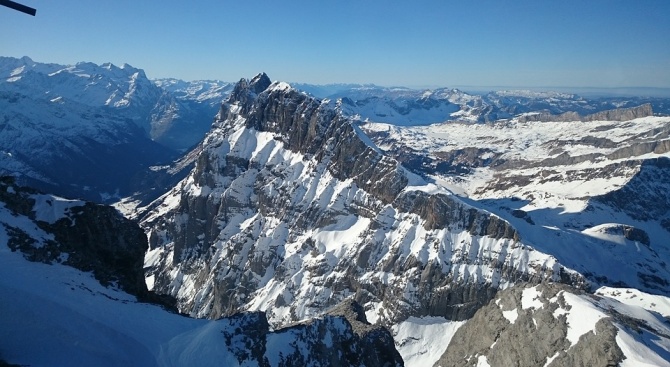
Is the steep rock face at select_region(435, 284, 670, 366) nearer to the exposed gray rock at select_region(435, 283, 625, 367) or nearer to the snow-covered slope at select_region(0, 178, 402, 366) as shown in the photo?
the exposed gray rock at select_region(435, 283, 625, 367)

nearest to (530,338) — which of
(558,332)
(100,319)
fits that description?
(558,332)

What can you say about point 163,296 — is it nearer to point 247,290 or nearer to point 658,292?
point 247,290

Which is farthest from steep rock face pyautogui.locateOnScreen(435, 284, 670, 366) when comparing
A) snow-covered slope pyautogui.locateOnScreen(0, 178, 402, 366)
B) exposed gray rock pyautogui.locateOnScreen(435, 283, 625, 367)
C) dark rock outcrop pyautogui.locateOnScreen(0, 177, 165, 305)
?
dark rock outcrop pyautogui.locateOnScreen(0, 177, 165, 305)

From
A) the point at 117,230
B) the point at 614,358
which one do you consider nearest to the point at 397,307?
the point at 614,358

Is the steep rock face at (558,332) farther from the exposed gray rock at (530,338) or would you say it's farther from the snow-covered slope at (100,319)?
the snow-covered slope at (100,319)

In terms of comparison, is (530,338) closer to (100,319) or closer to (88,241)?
(100,319)

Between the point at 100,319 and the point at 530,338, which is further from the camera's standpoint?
the point at 530,338
